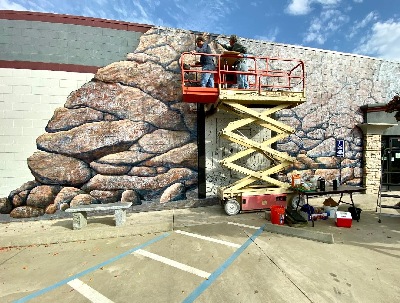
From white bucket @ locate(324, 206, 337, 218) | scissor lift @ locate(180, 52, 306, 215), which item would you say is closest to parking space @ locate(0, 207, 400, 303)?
white bucket @ locate(324, 206, 337, 218)

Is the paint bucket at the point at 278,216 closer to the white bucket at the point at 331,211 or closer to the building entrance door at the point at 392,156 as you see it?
the white bucket at the point at 331,211

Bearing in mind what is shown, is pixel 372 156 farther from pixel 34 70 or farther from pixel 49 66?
pixel 34 70

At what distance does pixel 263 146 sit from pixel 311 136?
4.00 m

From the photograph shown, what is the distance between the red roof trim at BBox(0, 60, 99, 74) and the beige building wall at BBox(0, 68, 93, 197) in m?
0.14

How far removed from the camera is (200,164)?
8406 millimetres

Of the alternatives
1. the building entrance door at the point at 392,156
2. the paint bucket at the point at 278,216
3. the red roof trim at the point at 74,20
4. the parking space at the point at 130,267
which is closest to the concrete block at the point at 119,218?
the parking space at the point at 130,267

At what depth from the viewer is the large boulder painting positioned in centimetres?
728

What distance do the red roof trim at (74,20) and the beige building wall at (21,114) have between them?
1866mm

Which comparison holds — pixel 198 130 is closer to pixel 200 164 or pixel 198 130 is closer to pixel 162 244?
pixel 200 164

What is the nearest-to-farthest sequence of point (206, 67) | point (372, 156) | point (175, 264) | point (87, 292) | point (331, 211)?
point (87, 292) → point (175, 264) → point (331, 211) → point (206, 67) → point (372, 156)

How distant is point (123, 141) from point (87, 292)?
5411mm

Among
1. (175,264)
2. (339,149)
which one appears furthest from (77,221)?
(339,149)

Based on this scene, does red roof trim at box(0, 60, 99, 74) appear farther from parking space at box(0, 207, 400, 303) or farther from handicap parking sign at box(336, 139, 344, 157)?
handicap parking sign at box(336, 139, 344, 157)

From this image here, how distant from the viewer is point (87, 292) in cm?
329
